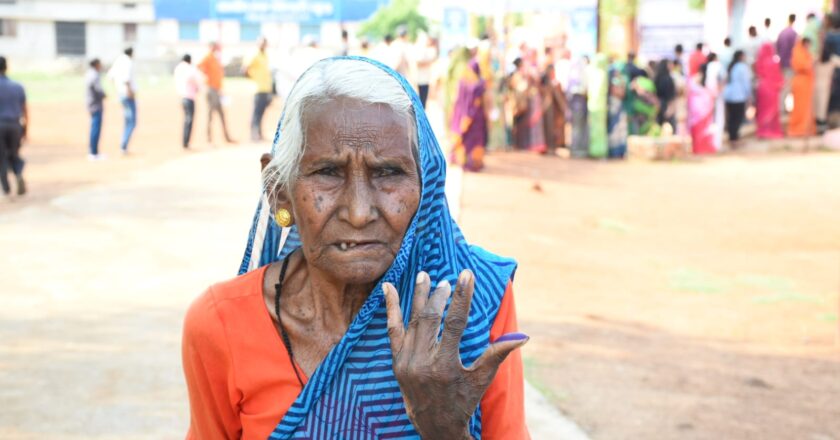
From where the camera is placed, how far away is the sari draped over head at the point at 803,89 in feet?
58.6

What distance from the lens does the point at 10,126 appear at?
11641 mm

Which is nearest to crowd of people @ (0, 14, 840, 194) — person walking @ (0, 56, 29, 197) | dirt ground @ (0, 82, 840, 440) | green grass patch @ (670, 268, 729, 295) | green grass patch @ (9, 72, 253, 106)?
dirt ground @ (0, 82, 840, 440)

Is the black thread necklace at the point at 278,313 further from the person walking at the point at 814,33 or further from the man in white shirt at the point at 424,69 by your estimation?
the person walking at the point at 814,33

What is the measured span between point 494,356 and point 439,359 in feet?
0.30

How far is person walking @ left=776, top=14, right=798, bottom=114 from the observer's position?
18719mm

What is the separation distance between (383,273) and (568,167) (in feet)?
48.2

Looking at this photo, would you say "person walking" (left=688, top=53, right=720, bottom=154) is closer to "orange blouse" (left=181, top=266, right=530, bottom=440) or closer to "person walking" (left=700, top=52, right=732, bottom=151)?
"person walking" (left=700, top=52, right=732, bottom=151)

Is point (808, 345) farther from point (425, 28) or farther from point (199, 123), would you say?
point (425, 28)

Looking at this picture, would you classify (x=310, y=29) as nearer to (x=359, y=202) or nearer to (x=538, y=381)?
(x=538, y=381)

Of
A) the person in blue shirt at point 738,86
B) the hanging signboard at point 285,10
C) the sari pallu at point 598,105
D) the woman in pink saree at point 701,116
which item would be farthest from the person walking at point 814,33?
the hanging signboard at point 285,10

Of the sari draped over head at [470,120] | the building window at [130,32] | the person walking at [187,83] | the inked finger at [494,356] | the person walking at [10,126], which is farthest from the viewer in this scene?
the building window at [130,32]

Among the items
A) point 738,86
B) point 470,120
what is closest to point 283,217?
point 470,120

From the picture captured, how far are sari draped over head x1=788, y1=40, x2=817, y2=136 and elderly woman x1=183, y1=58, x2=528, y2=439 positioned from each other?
689 inches

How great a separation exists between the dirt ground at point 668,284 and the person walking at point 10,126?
0.37 meters
